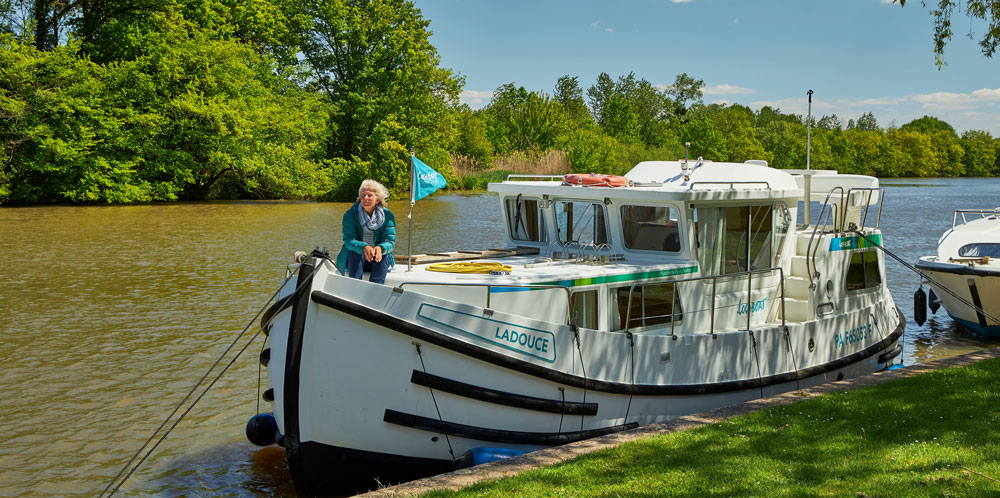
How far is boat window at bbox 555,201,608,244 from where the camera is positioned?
10273 millimetres

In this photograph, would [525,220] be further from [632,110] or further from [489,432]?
[632,110]

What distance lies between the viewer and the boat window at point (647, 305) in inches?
360

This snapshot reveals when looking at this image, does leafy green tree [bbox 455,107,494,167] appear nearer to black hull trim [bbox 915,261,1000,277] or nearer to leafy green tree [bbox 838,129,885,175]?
black hull trim [bbox 915,261,1000,277]

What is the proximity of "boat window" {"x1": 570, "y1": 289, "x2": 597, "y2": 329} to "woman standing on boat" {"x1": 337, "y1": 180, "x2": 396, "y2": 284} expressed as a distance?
6.64 ft

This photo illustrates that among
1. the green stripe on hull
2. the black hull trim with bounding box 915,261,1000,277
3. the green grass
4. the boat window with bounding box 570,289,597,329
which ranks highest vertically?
the green stripe on hull

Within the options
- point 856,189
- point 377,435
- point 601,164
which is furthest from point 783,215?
point 601,164

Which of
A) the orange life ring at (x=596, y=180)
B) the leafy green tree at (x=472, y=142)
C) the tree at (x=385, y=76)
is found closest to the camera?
the orange life ring at (x=596, y=180)

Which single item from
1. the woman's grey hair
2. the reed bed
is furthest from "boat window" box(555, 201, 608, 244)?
the reed bed

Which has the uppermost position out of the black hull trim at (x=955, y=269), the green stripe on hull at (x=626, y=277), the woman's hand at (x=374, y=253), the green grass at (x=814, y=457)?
the woman's hand at (x=374, y=253)

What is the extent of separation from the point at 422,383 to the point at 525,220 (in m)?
4.05

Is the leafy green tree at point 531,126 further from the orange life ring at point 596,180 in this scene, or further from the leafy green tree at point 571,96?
the orange life ring at point 596,180

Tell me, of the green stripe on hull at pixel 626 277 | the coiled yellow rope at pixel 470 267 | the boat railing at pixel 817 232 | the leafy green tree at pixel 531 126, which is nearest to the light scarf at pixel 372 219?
the coiled yellow rope at pixel 470 267

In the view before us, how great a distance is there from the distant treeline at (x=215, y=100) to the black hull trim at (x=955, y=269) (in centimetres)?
3838

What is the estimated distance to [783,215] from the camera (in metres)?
11.1
